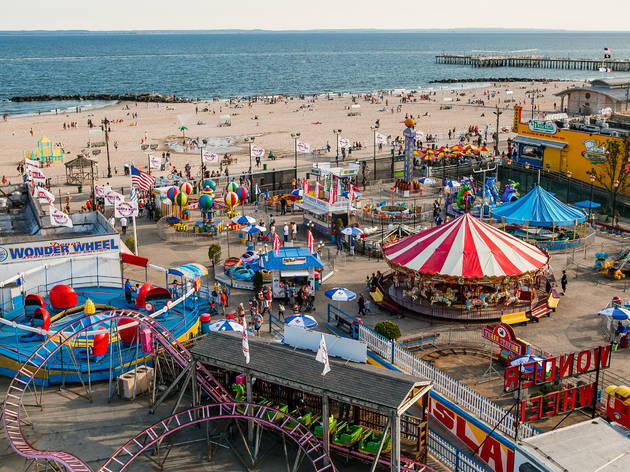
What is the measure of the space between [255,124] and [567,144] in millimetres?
43496

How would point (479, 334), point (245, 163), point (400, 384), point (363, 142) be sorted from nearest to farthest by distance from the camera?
point (400, 384), point (479, 334), point (245, 163), point (363, 142)

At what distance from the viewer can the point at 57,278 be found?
1149 inches

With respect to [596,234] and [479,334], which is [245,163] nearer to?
[596,234]

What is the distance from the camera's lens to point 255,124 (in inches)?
3388

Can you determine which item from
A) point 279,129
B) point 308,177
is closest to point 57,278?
point 308,177

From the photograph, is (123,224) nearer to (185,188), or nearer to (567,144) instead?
(185,188)

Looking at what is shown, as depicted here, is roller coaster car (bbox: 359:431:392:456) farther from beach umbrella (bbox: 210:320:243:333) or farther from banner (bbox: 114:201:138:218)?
banner (bbox: 114:201:138:218)

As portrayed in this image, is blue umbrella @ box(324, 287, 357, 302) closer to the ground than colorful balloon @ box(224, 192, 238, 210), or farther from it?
closer to the ground

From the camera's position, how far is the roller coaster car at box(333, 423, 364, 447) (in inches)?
696

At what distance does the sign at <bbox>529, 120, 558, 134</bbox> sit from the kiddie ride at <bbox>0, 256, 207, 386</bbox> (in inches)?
1302

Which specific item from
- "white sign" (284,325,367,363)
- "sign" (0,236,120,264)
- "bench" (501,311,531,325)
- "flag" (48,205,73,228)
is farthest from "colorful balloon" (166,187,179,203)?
"white sign" (284,325,367,363)

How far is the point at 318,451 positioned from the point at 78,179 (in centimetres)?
4097

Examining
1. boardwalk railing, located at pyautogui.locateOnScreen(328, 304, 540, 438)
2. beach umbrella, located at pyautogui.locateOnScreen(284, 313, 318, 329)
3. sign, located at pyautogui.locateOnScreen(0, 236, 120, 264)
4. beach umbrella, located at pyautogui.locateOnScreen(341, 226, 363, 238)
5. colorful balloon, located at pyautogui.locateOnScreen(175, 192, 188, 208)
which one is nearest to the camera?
boardwalk railing, located at pyautogui.locateOnScreen(328, 304, 540, 438)

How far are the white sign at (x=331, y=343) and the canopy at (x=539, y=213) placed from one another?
67.2ft
